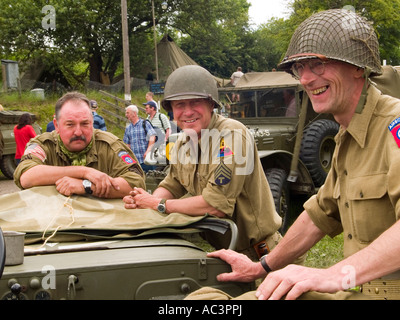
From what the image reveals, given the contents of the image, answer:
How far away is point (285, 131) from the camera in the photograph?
8328 mm

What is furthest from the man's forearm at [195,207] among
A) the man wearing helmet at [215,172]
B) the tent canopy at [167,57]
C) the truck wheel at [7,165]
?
the tent canopy at [167,57]

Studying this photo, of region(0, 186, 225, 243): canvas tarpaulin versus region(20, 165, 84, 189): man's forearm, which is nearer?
region(0, 186, 225, 243): canvas tarpaulin

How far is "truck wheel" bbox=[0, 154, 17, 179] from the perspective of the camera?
14.0 meters

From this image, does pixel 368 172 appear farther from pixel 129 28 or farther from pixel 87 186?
Answer: pixel 129 28

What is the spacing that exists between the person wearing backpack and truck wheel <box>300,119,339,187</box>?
2.43 metres

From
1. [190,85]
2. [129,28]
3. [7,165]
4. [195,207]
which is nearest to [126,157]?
[190,85]

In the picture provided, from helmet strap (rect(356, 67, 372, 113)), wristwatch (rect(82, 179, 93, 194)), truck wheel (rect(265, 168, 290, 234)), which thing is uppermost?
helmet strap (rect(356, 67, 372, 113))

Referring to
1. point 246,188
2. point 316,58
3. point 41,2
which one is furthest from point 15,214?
point 41,2

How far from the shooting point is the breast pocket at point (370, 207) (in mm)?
2092

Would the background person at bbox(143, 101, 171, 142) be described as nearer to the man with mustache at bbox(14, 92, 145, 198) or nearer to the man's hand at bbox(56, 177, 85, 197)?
the man with mustache at bbox(14, 92, 145, 198)

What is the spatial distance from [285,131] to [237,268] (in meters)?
5.92

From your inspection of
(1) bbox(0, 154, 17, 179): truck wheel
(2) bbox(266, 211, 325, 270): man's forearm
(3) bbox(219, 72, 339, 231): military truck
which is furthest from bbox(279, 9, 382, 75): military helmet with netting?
(1) bbox(0, 154, 17, 179): truck wheel

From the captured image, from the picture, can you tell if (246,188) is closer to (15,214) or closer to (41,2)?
(15,214)

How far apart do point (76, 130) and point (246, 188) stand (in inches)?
42.6
